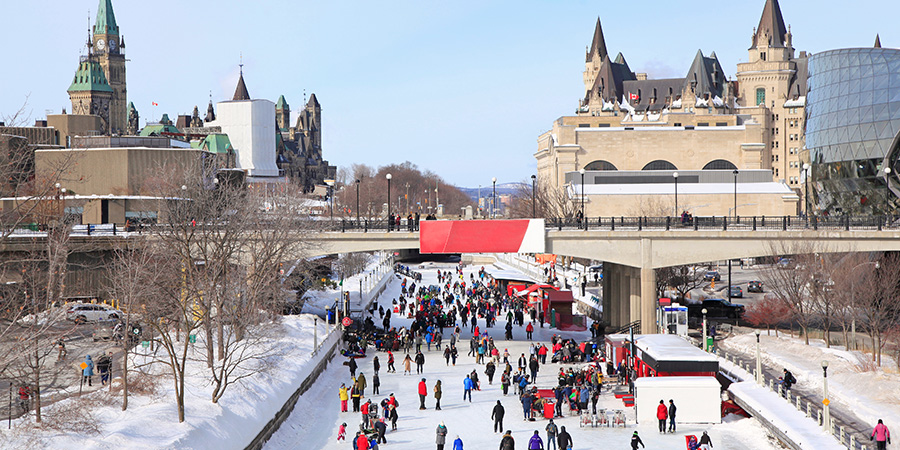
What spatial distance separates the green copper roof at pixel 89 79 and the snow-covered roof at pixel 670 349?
607 feet

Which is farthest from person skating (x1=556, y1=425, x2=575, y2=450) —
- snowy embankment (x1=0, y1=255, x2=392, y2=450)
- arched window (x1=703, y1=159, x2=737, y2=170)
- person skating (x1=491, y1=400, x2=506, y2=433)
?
arched window (x1=703, y1=159, x2=737, y2=170)

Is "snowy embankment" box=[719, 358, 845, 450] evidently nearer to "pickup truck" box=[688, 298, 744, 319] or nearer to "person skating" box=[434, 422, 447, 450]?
"person skating" box=[434, 422, 447, 450]

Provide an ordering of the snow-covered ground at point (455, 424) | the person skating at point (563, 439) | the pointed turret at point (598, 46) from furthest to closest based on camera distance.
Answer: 1. the pointed turret at point (598, 46)
2. the snow-covered ground at point (455, 424)
3. the person skating at point (563, 439)

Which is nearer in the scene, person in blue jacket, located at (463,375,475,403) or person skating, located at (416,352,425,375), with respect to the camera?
person in blue jacket, located at (463,375,475,403)

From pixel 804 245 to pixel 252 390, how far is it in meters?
27.2

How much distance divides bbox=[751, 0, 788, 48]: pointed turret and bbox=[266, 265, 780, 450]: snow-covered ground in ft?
421

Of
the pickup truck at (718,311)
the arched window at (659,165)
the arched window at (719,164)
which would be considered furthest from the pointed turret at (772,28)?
the pickup truck at (718,311)

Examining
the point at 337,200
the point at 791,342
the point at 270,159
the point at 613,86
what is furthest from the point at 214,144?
the point at 791,342

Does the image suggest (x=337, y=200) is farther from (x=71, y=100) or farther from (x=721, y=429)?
(x=721, y=429)

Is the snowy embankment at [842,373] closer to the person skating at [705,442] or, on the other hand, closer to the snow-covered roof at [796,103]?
the person skating at [705,442]

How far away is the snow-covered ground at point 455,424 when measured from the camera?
2598 cm

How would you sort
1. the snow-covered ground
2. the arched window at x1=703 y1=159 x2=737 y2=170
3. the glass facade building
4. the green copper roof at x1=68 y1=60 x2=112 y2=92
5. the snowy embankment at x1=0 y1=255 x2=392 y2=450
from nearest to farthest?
1. the snowy embankment at x1=0 y1=255 x2=392 y2=450
2. the snow-covered ground
3. the glass facade building
4. the arched window at x1=703 y1=159 x2=737 y2=170
5. the green copper roof at x1=68 y1=60 x2=112 y2=92

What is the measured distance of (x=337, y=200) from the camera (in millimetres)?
144000

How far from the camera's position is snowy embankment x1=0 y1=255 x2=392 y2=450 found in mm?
19469
